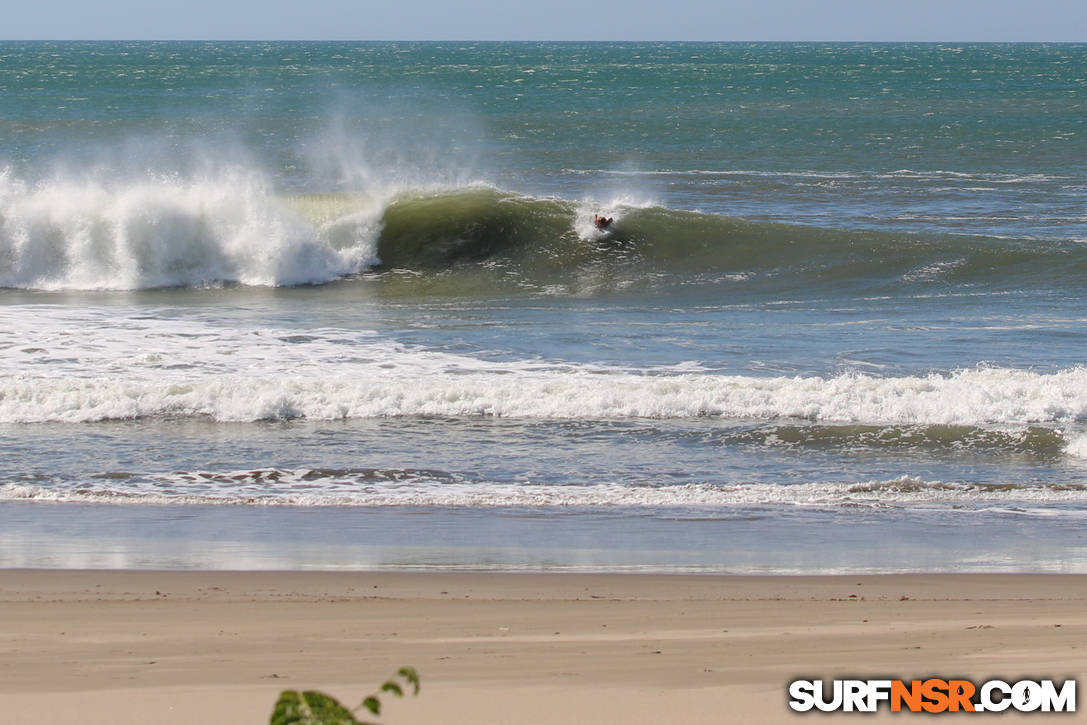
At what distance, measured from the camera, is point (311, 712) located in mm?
2750

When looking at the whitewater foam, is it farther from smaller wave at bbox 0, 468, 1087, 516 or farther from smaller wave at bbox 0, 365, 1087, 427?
smaller wave at bbox 0, 468, 1087, 516

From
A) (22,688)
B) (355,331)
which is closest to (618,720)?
(22,688)

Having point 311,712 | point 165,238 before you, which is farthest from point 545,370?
point 165,238

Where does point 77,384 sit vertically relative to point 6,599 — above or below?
above

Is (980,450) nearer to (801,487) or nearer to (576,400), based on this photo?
(801,487)

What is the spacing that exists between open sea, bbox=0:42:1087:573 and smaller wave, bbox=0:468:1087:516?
0.03 metres

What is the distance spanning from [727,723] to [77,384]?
8.29 meters

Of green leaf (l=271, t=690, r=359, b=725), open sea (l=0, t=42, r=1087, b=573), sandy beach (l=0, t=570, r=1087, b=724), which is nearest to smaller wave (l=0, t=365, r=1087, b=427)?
open sea (l=0, t=42, r=1087, b=573)

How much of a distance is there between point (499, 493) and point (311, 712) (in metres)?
5.89

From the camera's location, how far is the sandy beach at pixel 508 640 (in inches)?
185

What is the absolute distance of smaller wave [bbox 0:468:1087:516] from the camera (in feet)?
27.6

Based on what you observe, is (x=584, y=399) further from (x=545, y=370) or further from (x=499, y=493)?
(x=499, y=493)

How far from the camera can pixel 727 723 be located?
453 cm

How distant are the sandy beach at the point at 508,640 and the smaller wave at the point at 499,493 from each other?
5.60 ft
